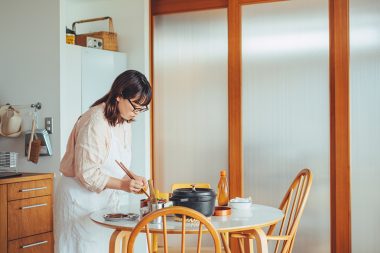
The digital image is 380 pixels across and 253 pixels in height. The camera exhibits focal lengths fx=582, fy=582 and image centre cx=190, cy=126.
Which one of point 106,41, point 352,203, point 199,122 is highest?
point 106,41

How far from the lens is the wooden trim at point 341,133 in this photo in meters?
4.30

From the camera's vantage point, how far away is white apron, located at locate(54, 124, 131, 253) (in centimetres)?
281

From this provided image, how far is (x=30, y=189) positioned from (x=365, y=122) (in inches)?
97.1

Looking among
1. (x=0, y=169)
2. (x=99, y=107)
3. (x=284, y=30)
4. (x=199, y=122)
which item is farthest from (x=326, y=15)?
(x=0, y=169)

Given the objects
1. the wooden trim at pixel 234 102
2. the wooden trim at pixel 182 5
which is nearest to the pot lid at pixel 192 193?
the wooden trim at pixel 234 102

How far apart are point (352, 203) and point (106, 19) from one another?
2530 mm

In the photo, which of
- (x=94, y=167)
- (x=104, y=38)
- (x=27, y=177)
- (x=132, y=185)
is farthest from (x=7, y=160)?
(x=132, y=185)

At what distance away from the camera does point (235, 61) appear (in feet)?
15.5

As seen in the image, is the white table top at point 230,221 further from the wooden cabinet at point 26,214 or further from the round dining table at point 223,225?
the wooden cabinet at point 26,214

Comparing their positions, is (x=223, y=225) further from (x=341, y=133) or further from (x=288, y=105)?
(x=288, y=105)

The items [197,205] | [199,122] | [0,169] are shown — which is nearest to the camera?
[197,205]

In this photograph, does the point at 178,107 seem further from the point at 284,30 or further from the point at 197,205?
the point at 197,205

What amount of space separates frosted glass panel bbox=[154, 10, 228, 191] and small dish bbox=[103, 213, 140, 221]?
214 cm

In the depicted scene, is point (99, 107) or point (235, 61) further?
point (235, 61)
